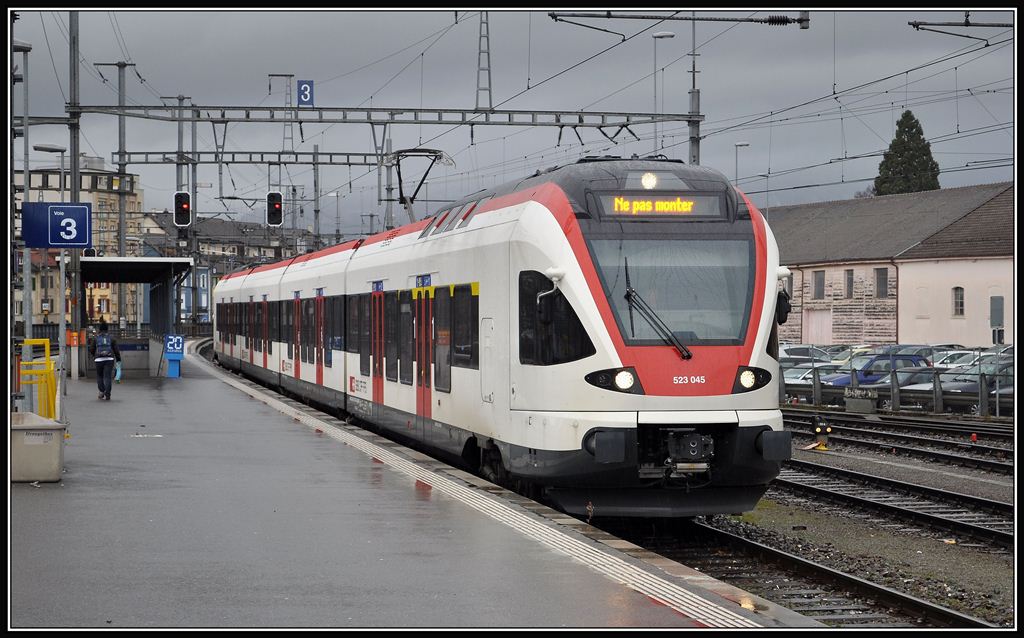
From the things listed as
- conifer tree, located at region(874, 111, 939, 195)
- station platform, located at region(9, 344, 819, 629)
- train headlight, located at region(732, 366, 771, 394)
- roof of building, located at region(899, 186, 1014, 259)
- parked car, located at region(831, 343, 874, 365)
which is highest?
conifer tree, located at region(874, 111, 939, 195)

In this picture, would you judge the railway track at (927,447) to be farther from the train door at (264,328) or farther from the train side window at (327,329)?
the train door at (264,328)

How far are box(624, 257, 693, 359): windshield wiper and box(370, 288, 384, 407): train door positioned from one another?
8492 mm

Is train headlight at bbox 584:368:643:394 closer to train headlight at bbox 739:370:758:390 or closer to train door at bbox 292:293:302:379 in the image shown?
train headlight at bbox 739:370:758:390


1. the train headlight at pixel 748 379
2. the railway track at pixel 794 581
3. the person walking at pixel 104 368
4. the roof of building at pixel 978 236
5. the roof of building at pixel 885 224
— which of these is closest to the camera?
the railway track at pixel 794 581

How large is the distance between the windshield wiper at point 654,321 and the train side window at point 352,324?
35.7 ft

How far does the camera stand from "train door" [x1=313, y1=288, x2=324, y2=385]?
26.5m

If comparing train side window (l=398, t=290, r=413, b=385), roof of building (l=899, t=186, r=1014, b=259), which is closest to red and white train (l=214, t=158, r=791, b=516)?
train side window (l=398, t=290, r=413, b=385)

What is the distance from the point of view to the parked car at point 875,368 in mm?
37031

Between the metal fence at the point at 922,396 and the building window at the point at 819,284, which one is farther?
the building window at the point at 819,284

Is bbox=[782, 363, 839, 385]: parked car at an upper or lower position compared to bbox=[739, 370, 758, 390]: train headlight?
lower

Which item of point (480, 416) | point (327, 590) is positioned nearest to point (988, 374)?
point (480, 416)

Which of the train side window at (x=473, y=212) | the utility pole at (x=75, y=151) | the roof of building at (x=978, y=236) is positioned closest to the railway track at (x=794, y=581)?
the train side window at (x=473, y=212)

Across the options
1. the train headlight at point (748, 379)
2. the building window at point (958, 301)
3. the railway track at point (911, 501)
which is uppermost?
the building window at point (958, 301)

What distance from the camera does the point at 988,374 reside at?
1267 inches
